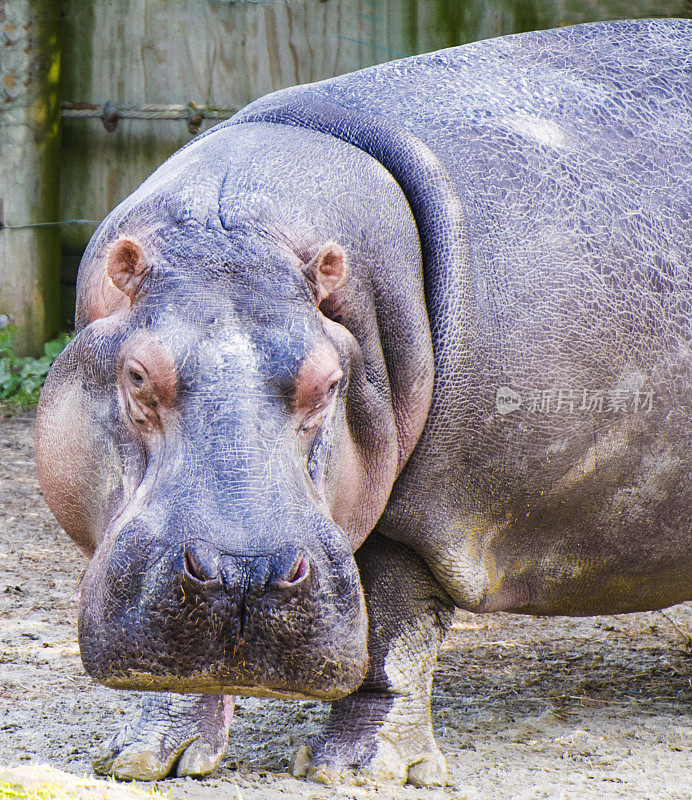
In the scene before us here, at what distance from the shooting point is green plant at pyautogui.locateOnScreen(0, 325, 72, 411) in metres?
6.42

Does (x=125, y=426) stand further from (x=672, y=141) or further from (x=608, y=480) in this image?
(x=672, y=141)

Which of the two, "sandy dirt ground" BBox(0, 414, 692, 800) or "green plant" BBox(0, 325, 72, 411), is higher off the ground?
"sandy dirt ground" BBox(0, 414, 692, 800)

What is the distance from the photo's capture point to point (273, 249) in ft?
8.01

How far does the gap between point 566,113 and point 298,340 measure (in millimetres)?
1158

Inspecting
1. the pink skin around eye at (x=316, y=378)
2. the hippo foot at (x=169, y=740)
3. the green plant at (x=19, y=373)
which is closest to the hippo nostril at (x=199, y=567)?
the pink skin around eye at (x=316, y=378)

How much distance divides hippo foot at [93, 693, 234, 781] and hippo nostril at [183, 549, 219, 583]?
0.97m

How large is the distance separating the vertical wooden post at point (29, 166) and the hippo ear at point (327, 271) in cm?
448

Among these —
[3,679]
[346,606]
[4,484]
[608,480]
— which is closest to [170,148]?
[4,484]

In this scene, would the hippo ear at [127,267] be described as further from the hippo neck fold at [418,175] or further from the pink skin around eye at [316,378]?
the hippo neck fold at [418,175]

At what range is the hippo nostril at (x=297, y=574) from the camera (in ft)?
6.91

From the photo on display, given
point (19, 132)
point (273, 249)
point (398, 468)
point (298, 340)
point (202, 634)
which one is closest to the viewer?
point (202, 634)

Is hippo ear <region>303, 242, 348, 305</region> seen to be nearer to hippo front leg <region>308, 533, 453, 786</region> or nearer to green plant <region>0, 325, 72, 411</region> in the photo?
hippo front leg <region>308, 533, 453, 786</region>

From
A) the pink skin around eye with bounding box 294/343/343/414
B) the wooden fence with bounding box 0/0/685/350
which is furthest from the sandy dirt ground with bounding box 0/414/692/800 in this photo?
the wooden fence with bounding box 0/0/685/350

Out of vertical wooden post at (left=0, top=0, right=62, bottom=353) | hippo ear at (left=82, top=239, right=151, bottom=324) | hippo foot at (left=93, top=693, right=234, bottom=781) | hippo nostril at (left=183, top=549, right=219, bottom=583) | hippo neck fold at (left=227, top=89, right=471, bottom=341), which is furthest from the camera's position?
vertical wooden post at (left=0, top=0, right=62, bottom=353)
